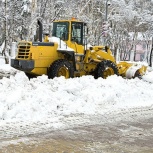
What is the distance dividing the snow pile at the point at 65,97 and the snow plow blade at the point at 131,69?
2627mm

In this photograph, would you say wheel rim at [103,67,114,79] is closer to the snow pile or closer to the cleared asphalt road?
the snow pile

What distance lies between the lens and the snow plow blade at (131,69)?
630 inches

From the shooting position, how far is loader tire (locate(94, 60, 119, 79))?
48.8 feet

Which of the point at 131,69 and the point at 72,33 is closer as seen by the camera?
the point at 72,33

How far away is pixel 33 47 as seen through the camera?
1288cm

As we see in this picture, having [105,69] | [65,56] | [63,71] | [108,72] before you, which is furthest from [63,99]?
[108,72]

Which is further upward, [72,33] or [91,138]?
[72,33]

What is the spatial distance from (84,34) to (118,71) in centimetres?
270

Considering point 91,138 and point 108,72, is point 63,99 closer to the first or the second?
point 91,138

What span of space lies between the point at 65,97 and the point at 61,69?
4.02 m

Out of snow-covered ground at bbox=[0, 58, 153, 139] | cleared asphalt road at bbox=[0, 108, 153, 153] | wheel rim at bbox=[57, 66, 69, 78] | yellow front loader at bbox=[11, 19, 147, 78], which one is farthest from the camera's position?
wheel rim at bbox=[57, 66, 69, 78]

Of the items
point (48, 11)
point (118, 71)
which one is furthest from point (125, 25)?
point (118, 71)

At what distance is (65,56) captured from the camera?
14.2 m

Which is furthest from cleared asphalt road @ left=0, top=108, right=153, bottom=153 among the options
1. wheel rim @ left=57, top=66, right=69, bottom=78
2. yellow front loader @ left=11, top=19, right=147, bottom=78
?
wheel rim @ left=57, top=66, right=69, bottom=78
